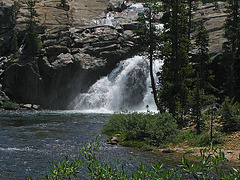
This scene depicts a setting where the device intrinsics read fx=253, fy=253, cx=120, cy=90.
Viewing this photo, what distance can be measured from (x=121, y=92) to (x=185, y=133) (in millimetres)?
31278

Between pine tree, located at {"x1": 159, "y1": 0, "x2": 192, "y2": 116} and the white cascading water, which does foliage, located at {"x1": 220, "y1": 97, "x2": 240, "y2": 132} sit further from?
the white cascading water

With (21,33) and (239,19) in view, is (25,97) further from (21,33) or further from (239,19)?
(239,19)

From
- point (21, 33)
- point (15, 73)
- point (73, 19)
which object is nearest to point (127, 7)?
point (73, 19)

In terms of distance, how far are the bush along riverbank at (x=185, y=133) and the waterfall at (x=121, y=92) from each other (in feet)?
94.8

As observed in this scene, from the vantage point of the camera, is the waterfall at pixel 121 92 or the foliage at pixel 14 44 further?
the foliage at pixel 14 44

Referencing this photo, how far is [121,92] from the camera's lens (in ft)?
152

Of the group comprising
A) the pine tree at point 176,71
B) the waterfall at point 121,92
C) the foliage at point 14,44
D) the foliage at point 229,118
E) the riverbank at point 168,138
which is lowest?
the waterfall at point 121,92

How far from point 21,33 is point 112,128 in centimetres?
4351

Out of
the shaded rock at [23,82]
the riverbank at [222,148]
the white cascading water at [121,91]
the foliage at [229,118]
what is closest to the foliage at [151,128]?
the riverbank at [222,148]

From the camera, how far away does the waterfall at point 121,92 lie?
45500 millimetres

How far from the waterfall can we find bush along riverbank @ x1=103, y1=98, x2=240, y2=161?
28.9 m

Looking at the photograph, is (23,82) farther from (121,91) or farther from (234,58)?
(234,58)

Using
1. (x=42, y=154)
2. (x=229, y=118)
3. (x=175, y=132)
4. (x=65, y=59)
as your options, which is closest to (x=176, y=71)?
(x=175, y=132)

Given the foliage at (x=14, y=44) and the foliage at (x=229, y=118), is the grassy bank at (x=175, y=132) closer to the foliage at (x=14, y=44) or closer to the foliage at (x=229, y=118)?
the foliage at (x=229, y=118)
